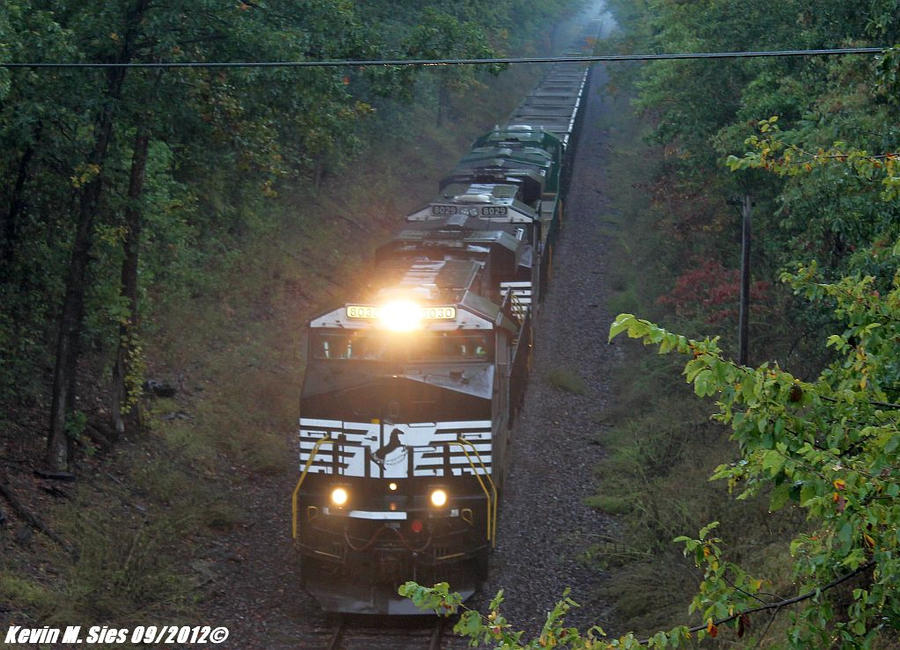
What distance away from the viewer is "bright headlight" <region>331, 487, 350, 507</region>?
11.8m

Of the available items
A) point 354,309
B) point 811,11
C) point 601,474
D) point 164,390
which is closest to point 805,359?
point 601,474

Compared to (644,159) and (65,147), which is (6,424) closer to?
(65,147)

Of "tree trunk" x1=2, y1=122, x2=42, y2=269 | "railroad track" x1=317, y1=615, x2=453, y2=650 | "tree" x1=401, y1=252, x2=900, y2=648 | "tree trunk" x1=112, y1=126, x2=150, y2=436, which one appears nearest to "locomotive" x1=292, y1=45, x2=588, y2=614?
"railroad track" x1=317, y1=615, x2=453, y2=650

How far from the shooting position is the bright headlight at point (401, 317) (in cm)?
1236

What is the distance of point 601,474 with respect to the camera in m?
17.3

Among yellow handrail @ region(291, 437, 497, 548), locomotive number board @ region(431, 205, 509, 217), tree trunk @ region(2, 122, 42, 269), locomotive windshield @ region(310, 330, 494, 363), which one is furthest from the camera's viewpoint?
locomotive number board @ region(431, 205, 509, 217)

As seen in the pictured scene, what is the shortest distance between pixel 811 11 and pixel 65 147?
1253 cm

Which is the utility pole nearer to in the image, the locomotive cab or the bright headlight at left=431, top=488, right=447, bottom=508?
the locomotive cab

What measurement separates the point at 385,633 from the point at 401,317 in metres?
3.73

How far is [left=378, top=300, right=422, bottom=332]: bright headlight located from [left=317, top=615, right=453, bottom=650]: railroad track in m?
3.47

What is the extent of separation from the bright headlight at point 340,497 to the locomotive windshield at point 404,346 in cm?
161

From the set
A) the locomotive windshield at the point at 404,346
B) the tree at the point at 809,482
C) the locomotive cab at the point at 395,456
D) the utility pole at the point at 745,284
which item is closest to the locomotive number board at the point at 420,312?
the locomotive cab at the point at 395,456

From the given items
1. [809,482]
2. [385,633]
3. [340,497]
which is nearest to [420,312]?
[340,497]

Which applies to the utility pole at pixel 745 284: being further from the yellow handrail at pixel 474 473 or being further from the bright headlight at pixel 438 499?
the bright headlight at pixel 438 499
